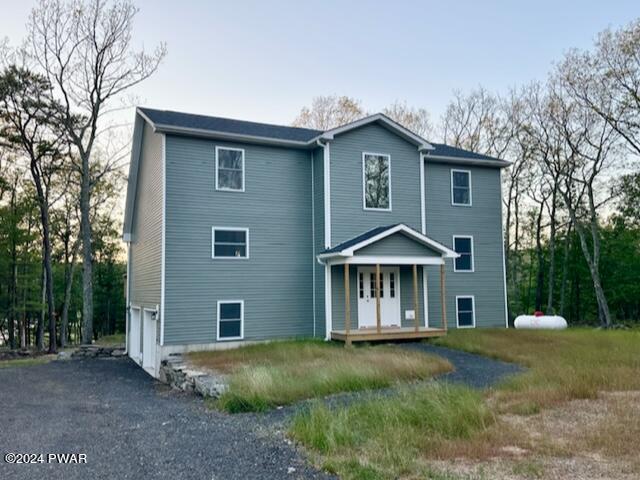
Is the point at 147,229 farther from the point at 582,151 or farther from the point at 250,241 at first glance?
the point at 582,151

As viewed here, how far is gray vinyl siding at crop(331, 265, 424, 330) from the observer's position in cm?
1367

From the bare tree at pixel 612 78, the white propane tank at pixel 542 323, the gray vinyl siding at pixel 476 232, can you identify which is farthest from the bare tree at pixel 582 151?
the gray vinyl siding at pixel 476 232

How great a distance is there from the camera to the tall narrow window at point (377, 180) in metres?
14.5

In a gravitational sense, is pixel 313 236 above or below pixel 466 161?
below

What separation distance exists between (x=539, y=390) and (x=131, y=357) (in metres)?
13.7

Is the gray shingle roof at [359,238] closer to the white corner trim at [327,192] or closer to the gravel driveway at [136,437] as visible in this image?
the white corner trim at [327,192]

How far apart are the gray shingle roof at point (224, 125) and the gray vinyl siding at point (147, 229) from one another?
23.6 inches

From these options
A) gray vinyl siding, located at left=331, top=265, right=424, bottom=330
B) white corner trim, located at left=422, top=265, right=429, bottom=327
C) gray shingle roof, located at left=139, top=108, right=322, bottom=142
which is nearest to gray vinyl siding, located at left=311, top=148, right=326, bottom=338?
gray vinyl siding, located at left=331, top=265, right=424, bottom=330

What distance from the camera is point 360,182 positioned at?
14352 mm

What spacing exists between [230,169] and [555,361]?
9.74 m

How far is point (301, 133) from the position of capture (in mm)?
15672

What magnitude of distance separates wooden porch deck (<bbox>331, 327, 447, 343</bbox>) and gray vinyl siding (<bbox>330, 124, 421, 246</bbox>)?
8.77 feet

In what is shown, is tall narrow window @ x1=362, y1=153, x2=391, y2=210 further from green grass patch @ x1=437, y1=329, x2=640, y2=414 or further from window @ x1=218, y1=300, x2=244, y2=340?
window @ x1=218, y1=300, x2=244, y2=340

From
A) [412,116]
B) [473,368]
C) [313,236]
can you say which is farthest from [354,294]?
[412,116]
